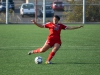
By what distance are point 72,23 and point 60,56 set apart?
19.6 metres

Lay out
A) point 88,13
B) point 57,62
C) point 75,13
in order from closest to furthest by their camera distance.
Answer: point 57,62
point 88,13
point 75,13

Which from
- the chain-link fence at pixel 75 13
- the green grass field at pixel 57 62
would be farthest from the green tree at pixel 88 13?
the green grass field at pixel 57 62

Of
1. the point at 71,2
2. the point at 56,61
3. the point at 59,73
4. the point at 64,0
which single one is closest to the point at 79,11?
the point at 71,2

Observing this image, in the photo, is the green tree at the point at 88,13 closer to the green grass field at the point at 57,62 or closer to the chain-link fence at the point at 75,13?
the chain-link fence at the point at 75,13

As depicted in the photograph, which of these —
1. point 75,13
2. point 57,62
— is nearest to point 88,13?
point 75,13

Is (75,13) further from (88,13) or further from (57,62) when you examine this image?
(57,62)

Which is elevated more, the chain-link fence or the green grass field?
the chain-link fence

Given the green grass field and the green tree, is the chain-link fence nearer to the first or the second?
the green tree

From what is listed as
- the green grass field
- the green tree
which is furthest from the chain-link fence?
the green grass field

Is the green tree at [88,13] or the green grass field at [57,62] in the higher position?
the green tree at [88,13]

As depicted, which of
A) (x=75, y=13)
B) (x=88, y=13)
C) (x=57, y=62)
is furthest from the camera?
(x=75, y=13)

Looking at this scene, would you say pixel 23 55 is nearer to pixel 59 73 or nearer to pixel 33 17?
pixel 59 73

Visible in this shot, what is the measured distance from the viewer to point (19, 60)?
12.2m

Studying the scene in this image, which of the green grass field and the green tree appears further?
the green tree
